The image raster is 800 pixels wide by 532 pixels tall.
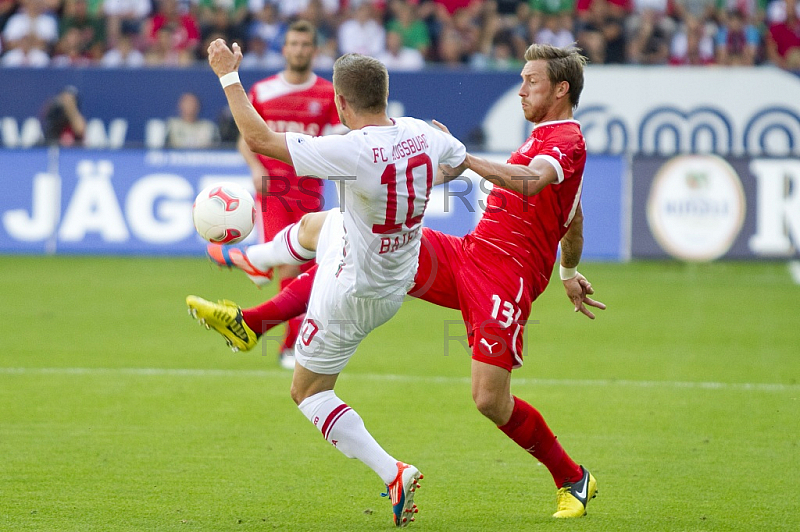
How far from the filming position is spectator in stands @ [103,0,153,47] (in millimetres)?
17453

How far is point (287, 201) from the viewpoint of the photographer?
8.29 m

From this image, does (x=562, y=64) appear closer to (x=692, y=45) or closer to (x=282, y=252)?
(x=282, y=252)

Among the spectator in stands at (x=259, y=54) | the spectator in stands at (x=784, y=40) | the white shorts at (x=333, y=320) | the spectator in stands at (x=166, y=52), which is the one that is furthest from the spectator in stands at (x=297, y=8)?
the white shorts at (x=333, y=320)

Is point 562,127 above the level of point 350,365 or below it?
above

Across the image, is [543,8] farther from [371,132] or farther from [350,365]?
[371,132]

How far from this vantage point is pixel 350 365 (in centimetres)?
842

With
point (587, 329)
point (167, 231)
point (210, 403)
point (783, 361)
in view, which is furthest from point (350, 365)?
point (167, 231)

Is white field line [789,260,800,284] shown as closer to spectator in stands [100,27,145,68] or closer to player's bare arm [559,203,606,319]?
player's bare arm [559,203,606,319]

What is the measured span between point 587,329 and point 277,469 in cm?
517

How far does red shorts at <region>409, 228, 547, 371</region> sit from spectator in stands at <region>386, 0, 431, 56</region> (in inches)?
499

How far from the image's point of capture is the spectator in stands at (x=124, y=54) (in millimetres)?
17031

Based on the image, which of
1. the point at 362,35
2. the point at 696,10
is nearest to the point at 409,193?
the point at 362,35

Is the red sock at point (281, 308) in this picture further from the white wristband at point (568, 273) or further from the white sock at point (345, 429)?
the white wristband at point (568, 273)

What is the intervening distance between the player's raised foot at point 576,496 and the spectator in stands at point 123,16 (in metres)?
14.2
